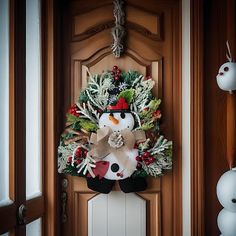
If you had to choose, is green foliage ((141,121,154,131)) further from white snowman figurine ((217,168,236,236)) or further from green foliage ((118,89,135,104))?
white snowman figurine ((217,168,236,236))

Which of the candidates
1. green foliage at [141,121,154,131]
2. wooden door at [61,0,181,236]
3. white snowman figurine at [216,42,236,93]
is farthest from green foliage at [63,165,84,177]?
white snowman figurine at [216,42,236,93]

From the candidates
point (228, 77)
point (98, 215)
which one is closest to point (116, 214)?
point (98, 215)

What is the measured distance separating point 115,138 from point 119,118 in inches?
4.8

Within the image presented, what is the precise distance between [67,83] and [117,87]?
35 cm

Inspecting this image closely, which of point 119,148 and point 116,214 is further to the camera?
point 116,214

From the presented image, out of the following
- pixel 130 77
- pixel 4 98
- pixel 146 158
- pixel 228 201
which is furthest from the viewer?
pixel 130 77

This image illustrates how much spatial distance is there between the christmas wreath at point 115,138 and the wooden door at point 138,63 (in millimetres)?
134

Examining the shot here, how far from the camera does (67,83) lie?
2.22m

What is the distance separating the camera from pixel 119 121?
204 centimetres

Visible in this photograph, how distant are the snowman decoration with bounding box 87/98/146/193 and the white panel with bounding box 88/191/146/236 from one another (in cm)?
12

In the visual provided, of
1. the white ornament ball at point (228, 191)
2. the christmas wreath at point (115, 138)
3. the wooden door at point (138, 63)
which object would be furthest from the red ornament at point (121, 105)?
the white ornament ball at point (228, 191)

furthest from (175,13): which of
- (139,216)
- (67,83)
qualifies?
(139,216)

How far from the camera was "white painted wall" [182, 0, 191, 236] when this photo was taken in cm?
214

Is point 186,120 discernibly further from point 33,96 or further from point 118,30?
point 33,96
